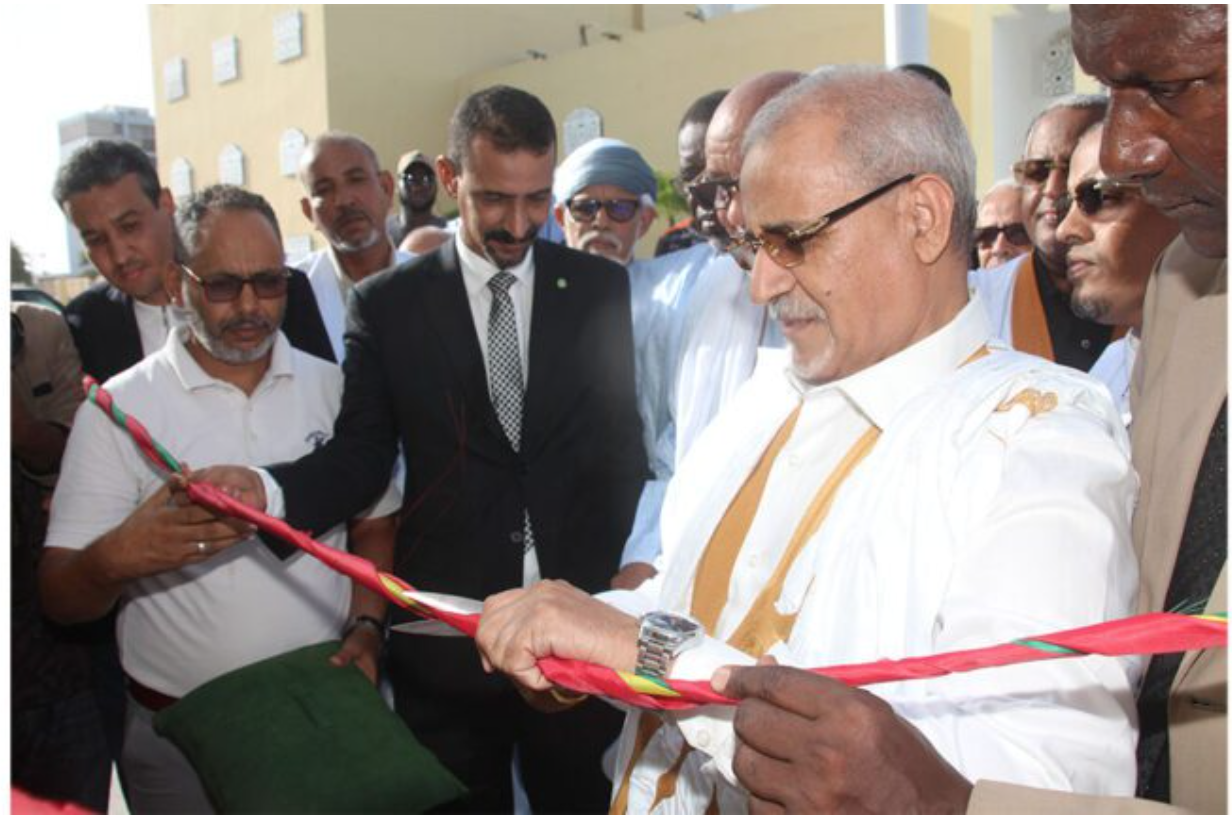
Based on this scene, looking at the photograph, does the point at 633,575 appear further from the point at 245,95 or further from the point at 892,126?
the point at 245,95

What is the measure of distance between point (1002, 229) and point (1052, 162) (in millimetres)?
1627

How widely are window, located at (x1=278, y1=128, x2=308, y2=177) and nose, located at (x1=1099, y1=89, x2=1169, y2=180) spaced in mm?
23447

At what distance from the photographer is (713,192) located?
4.04 meters

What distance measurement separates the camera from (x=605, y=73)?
23.9 m

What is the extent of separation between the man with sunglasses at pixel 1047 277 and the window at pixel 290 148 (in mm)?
21542

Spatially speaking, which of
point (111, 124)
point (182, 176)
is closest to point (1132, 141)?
point (182, 176)

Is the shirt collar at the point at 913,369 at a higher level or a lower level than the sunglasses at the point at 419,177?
lower

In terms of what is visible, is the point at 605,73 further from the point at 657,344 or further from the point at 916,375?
the point at 916,375

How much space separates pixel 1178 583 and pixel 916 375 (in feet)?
1.84

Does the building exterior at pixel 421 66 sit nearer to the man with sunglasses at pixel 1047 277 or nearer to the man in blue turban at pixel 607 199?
the man in blue turban at pixel 607 199

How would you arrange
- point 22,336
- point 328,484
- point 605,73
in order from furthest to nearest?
point 605,73
point 22,336
point 328,484

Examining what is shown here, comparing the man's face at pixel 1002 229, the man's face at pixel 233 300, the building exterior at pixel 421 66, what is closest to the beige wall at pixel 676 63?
the building exterior at pixel 421 66

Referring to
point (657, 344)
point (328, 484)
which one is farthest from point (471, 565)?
point (657, 344)

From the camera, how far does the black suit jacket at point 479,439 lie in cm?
346
